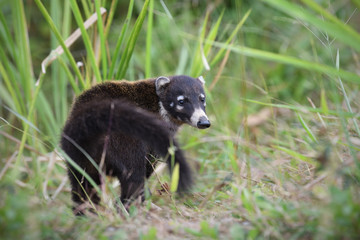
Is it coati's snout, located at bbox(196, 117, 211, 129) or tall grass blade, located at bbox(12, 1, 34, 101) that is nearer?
coati's snout, located at bbox(196, 117, 211, 129)

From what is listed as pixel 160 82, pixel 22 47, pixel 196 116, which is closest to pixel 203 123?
pixel 196 116

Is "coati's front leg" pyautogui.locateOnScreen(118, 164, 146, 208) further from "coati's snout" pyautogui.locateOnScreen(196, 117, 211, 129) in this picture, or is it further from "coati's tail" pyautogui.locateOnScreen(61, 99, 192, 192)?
"coati's snout" pyautogui.locateOnScreen(196, 117, 211, 129)

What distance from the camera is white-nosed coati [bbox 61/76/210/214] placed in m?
2.71

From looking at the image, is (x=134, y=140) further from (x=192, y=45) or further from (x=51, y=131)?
(x=192, y=45)

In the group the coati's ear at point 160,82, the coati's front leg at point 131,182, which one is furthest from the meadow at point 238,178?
the coati's ear at point 160,82

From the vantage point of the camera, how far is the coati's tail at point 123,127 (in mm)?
2613

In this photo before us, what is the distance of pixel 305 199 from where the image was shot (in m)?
2.42

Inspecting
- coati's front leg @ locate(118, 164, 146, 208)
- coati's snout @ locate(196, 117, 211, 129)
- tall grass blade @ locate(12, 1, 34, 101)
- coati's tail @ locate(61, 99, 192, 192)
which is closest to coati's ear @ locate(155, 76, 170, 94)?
coati's snout @ locate(196, 117, 211, 129)

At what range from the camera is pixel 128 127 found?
2738 millimetres

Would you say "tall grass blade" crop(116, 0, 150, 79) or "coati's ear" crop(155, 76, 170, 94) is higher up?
"tall grass blade" crop(116, 0, 150, 79)

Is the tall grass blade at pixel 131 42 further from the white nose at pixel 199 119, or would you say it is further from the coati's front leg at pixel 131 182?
the coati's front leg at pixel 131 182

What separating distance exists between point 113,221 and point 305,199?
3.82 feet

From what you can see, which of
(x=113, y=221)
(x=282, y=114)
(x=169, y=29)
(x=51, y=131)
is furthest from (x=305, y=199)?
(x=169, y=29)

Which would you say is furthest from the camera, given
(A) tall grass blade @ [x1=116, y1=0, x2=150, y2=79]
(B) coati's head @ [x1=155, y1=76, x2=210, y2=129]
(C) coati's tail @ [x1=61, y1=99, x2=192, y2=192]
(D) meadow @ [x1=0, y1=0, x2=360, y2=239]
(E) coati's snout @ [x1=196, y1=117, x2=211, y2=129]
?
(B) coati's head @ [x1=155, y1=76, x2=210, y2=129]
